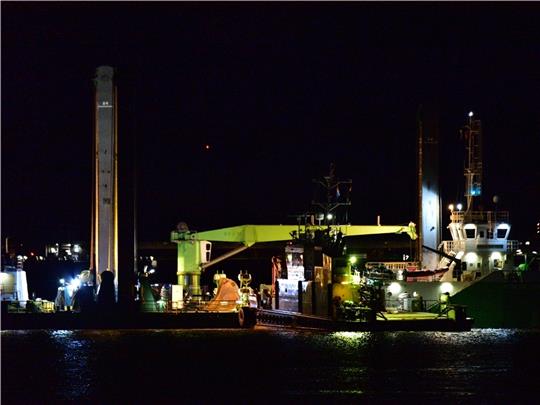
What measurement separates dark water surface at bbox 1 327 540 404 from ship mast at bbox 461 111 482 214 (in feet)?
18.3

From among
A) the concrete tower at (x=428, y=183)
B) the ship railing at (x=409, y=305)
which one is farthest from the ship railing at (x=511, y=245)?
the concrete tower at (x=428, y=183)

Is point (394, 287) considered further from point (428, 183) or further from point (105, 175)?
point (105, 175)

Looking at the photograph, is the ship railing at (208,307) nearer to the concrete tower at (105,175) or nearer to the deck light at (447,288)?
the concrete tower at (105,175)

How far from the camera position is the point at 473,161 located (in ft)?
179

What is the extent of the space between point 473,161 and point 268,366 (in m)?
15.6

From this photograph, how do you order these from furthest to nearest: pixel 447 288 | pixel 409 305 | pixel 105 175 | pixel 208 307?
1. pixel 105 175
2. pixel 208 307
3. pixel 447 288
4. pixel 409 305

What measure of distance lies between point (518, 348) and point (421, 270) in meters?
7.68

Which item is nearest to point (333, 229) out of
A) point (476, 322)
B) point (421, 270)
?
point (421, 270)

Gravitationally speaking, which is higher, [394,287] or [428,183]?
[428,183]

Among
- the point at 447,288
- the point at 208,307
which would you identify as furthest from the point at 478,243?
the point at 208,307

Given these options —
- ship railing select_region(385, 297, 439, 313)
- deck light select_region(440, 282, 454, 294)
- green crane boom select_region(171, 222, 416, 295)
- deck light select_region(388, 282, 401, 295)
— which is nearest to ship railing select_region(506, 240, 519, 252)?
deck light select_region(440, 282, 454, 294)

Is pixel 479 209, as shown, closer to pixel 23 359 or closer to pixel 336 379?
pixel 336 379

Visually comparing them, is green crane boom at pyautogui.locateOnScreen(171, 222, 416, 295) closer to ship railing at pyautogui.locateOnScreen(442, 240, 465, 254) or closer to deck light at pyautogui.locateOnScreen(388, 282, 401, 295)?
ship railing at pyautogui.locateOnScreen(442, 240, 465, 254)

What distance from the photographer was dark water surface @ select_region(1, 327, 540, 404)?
37.2 m
